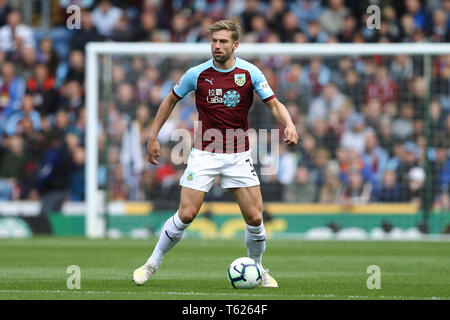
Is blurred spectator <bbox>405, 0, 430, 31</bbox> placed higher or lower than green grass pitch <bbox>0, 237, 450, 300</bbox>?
higher

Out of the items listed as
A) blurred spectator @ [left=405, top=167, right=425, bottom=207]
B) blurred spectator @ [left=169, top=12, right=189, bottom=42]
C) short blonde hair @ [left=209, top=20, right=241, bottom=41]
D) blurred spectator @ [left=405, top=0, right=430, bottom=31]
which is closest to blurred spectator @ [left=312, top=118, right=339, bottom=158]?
blurred spectator @ [left=405, top=167, right=425, bottom=207]

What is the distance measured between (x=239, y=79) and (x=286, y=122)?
0.63 meters

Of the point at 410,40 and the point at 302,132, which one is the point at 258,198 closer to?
the point at 302,132

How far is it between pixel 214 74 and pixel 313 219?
9.57 m

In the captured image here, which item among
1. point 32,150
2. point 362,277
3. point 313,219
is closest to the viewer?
point 362,277

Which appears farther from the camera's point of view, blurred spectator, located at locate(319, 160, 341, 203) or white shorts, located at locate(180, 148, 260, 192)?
blurred spectator, located at locate(319, 160, 341, 203)

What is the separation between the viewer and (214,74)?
9016 millimetres

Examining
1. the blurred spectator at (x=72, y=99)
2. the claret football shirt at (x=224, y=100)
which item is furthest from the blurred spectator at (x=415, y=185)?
the claret football shirt at (x=224, y=100)

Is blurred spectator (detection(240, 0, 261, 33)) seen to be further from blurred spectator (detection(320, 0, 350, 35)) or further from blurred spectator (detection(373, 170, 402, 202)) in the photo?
blurred spectator (detection(373, 170, 402, 202))

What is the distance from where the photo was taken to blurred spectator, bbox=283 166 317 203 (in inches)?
720

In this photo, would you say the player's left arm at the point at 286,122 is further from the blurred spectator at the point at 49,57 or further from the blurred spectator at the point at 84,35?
the blurred spectator at the point at 49,57

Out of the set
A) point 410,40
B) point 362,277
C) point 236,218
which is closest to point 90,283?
point 362,277

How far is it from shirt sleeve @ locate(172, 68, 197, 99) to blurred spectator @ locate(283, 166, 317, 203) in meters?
9.37

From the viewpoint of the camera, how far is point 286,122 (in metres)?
8.88
